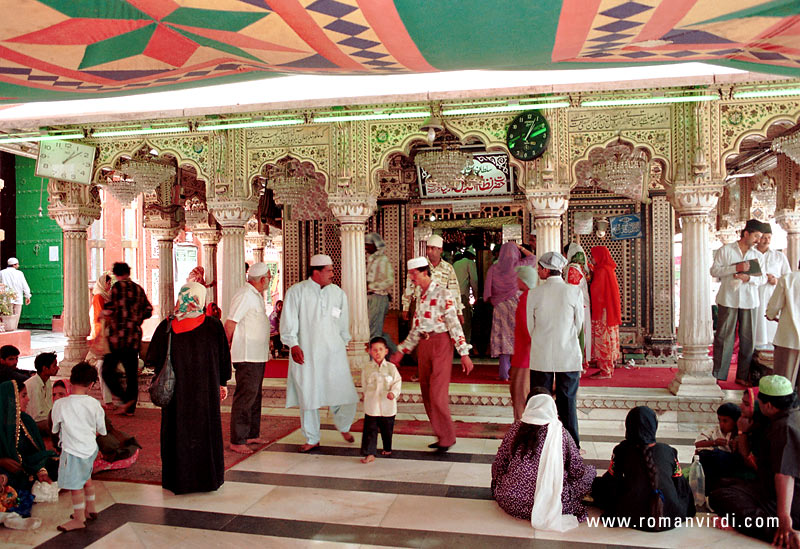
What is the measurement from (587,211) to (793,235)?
3.06 m

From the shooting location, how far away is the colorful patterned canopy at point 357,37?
254cm

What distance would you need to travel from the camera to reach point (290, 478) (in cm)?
431

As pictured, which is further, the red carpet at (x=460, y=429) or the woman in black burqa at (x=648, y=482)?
the red carpet at (x=460, y=429)

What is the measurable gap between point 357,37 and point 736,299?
17.3 feet

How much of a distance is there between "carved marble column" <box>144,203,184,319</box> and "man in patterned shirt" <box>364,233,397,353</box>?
16.7 feet

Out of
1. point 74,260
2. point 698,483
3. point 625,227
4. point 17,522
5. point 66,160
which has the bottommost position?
point 17,522

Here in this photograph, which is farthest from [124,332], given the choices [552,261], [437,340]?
[552,261]

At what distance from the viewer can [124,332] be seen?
6.19 m

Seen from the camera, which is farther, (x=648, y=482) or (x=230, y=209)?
(x=230, y=209)

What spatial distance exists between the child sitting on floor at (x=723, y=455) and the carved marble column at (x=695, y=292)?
2.41 m

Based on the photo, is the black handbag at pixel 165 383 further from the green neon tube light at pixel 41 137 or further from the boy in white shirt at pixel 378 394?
the green neon tube light at pixel 41 137

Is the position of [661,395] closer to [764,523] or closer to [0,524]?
[764,523]

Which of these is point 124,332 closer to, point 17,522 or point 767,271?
point 17,522

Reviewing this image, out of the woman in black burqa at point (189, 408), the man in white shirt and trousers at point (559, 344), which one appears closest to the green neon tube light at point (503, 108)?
the man in white shirt and trousers at point (559, 344)
